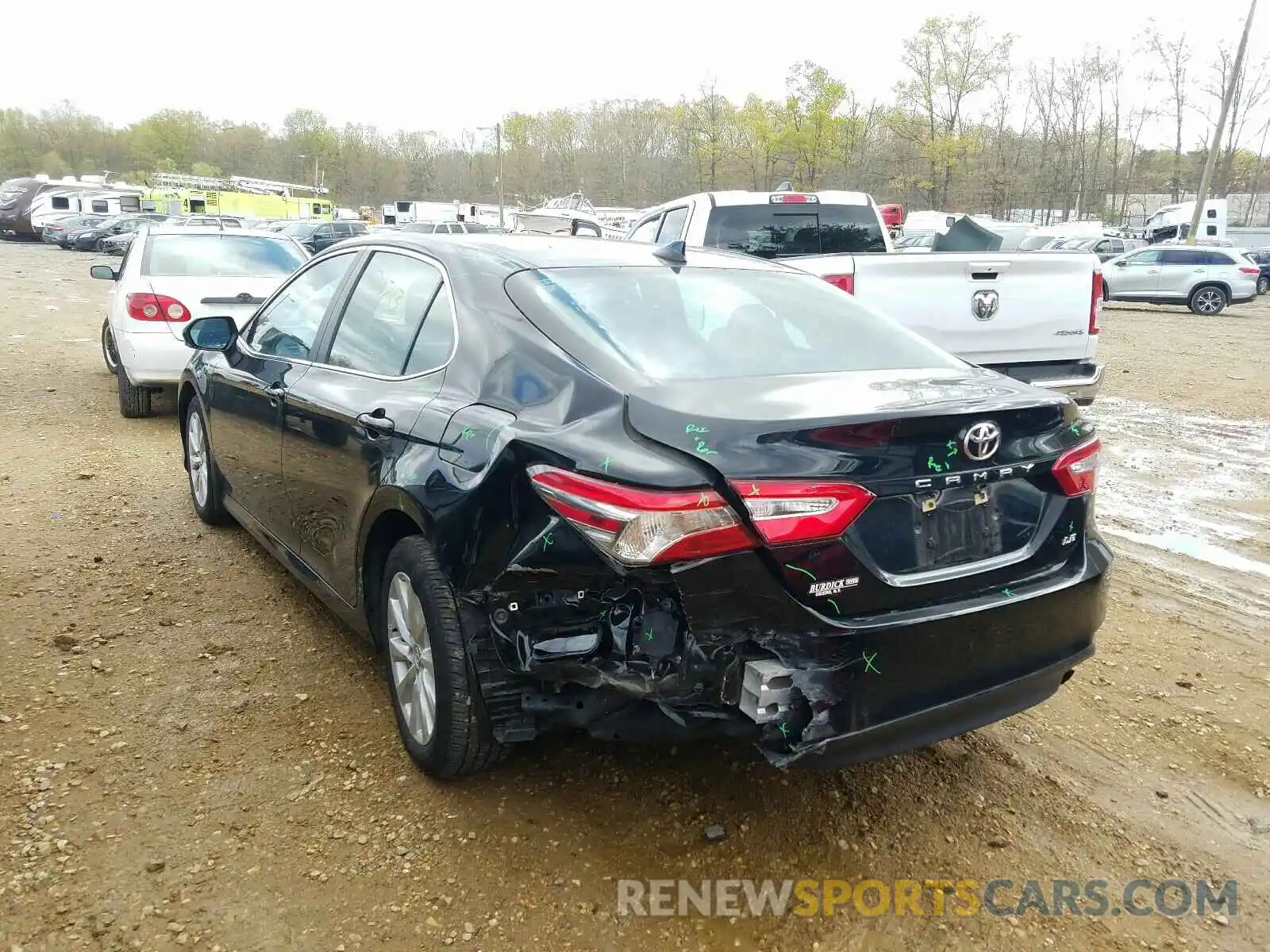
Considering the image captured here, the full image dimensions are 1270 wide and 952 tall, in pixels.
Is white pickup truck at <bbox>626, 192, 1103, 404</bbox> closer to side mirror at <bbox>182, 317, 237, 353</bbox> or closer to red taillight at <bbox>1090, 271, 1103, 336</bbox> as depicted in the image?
red taillight at <bbox>1090, 271, 1103, 336</bbox>

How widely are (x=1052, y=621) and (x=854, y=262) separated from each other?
3984 mm

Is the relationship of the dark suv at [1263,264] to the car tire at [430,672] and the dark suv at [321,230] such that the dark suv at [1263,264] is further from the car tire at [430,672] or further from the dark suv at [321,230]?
the car tire at [430,672]

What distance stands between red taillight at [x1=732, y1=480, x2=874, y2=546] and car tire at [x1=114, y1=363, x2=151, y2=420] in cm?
727

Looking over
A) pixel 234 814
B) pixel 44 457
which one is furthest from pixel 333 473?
pixel 44 457

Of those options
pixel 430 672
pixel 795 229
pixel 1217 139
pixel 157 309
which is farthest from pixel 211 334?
pixel 1217 139

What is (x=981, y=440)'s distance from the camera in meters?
2.41

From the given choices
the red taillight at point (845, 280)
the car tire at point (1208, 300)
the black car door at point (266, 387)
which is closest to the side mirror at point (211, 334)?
the black car door at point (266, 387)

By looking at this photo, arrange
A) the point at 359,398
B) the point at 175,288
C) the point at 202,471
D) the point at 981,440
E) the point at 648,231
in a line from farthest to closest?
the point at 648,231
the point at 175,288
the point at 202,471
the point at 359,398
the point at 981,440

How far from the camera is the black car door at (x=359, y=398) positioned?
3.03 metres

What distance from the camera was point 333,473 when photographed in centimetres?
333

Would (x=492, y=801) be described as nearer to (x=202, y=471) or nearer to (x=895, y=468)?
(x=895, y=468)

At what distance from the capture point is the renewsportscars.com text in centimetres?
245

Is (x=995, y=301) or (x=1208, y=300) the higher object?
(x=995, y=301)

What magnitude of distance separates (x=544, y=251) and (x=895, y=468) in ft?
5.24
